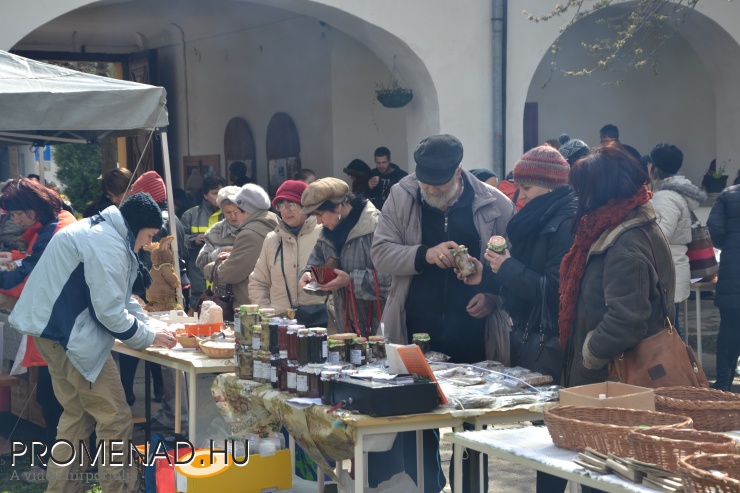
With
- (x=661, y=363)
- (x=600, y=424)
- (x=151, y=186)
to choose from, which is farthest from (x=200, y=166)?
(x=600, y=424)

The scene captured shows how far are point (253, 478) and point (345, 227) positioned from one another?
1.47 metres

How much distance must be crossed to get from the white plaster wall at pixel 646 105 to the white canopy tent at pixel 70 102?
26.9ft

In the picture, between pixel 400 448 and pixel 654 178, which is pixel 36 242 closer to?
pixel 400 448

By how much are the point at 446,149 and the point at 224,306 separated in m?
2.45

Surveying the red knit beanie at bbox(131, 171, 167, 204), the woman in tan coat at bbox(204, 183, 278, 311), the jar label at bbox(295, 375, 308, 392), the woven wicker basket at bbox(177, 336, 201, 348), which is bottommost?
the woven wicker basket at bbox(177, 336, 201, 348)

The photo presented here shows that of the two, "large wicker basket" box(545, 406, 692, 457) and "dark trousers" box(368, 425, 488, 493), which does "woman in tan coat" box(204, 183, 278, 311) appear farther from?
"large wicker basket" box(545, 406, 692, 457)

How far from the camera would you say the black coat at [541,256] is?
4.29 m

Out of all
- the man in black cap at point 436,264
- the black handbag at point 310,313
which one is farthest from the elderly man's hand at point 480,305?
the black handbag at point 310,313

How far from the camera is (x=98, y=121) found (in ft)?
21.5

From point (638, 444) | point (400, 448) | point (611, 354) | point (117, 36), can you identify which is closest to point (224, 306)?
point (400, 448)

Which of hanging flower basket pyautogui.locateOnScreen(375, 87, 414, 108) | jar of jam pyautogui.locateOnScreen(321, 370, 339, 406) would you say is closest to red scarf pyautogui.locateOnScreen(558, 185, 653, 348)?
jar of jam pyautogui.locateOnScreen(321, 370, 339, 406)

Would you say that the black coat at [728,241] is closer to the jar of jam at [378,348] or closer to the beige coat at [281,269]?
the beige coat at [281,269]

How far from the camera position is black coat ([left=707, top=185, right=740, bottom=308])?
737cm

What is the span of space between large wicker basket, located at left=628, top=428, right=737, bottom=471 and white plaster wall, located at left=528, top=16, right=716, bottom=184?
11.4m
